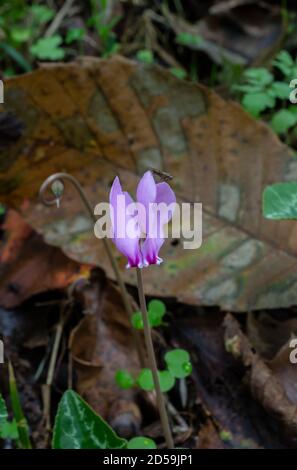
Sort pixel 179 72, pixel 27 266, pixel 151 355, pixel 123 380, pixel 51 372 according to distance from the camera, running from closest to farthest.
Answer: pixel 151 355, pixel 123 380, pixel 51 372, pixel 27 266, pixel 179 72

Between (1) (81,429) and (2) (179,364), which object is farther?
(2) (179,364)

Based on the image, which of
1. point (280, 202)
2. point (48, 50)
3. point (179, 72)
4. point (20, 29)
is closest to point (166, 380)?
point (280, 202)

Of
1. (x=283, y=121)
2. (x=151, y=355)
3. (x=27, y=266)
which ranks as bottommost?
(x=27, y=266)

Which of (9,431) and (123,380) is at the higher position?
(123,380)

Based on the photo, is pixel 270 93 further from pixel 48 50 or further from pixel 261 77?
pixel 48 50

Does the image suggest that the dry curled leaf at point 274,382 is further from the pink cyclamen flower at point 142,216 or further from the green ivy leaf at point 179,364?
the pink cyclamen flower at point 142,216
